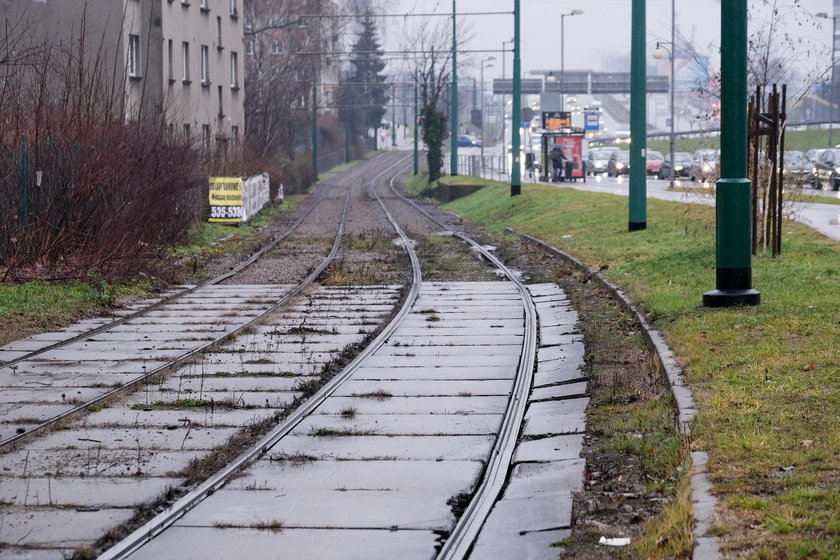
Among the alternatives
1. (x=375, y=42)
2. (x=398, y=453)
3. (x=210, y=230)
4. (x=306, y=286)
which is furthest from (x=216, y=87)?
(x=375, y=42)

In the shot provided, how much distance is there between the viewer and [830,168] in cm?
4781

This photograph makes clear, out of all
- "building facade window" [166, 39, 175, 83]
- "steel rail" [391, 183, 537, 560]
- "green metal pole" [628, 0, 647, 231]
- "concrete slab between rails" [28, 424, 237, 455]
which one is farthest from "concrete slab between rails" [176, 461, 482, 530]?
"building facade window" [166, 39, 175, 83]

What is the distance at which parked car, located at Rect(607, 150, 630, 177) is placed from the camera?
73.0 metres

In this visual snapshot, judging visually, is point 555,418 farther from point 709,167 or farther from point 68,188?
point 709,167

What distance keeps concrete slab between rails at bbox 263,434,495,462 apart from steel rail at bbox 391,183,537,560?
0.42 feet

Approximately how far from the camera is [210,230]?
31.2 meters

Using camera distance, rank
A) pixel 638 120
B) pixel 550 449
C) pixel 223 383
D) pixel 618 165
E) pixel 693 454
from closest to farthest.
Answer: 1. pixel 693 454
2. pixel 550 449
3. pixel 223 383
4. pixel 638 120
5. pixel 618 165

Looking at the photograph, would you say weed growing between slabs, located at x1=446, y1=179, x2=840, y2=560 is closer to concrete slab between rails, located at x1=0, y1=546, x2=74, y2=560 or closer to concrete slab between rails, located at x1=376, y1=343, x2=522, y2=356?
concrete slab between rails, located at x1=376, y1=343, x2=522, y2=356

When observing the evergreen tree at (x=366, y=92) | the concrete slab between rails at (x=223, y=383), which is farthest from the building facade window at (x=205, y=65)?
the evergreen tree at (x=366, y=92)

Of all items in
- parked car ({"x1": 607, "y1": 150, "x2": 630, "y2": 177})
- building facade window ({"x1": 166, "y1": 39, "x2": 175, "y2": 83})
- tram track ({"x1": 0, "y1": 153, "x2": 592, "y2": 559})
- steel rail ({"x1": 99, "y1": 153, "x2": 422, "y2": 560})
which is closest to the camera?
steel rail ({"x1": 99, "y1": 153, "x2": 422, "y2": 560})

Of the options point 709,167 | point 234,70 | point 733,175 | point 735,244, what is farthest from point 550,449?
point 234,70

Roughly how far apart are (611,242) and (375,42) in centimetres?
10755

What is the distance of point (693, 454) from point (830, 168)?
4294cm

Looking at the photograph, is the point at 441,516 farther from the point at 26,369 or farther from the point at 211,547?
the point at 26,369
